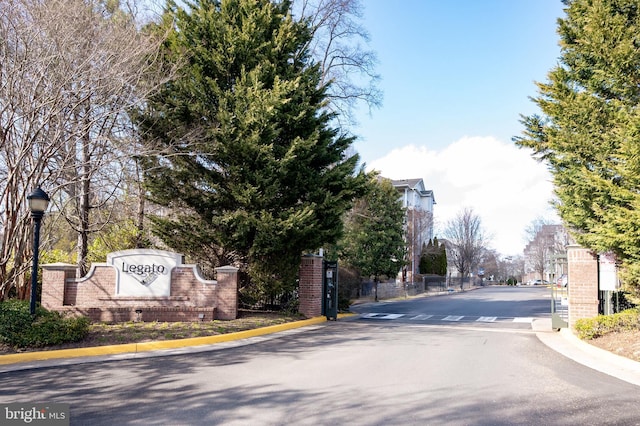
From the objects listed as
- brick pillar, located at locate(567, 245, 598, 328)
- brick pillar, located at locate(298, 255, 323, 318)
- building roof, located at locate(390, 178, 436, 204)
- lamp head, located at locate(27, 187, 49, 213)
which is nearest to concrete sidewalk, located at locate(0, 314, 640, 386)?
brick pillar, located at locate(567, 245, 598, 328)

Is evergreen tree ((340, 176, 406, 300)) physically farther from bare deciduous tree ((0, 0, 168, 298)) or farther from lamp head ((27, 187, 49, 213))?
lamp head ((27, 187, 49, 213))

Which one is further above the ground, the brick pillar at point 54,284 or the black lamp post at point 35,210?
the black lamp post at point 35,210

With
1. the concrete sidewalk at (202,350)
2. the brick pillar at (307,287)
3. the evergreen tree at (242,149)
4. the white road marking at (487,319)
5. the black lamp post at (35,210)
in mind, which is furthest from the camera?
the white road marking at (487,319)

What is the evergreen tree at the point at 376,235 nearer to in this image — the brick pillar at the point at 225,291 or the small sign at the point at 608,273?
the brick pillar at the point at 225,291

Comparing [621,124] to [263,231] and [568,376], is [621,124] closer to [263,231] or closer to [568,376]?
[568,376]

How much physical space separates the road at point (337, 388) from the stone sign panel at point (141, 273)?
12.8 ft

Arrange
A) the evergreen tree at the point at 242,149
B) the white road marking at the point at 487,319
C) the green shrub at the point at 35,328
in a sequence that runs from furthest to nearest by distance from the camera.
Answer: the white road marking at the point at 487,319
the evergreen tree at the point at 242,149
the green shrub at the point at 35,328

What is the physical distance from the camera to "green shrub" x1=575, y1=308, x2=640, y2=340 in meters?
11.6

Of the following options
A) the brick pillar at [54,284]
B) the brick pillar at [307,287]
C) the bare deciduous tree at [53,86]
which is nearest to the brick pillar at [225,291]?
the brick pillar at [307,287]

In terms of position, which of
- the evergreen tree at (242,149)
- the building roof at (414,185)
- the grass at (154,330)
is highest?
the building roof at (414,185)

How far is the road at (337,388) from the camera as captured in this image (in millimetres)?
5906

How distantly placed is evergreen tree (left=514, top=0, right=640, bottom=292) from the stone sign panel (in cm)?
1148

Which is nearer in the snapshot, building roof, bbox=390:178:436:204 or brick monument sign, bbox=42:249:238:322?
brick monument sign, bbox=42:249:238:322

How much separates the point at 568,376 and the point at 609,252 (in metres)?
6.00
